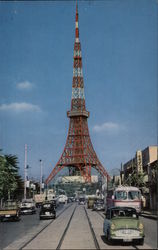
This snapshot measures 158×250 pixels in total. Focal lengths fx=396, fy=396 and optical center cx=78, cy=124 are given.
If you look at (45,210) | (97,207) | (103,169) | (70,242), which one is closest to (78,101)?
(103,169)

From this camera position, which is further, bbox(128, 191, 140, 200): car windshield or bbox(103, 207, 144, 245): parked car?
bbox(128, 191, 140, 200): car windshield

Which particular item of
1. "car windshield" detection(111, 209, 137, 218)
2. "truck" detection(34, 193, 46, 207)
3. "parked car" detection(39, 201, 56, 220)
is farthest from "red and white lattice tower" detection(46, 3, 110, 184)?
"car windshield" detection(111, 209, 137, 218)

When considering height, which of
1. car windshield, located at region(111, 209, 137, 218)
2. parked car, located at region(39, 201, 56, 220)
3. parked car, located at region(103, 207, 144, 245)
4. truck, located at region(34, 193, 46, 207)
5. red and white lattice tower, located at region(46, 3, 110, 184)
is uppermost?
red and white lattice tower, located at region(46, 3, 110, 184)

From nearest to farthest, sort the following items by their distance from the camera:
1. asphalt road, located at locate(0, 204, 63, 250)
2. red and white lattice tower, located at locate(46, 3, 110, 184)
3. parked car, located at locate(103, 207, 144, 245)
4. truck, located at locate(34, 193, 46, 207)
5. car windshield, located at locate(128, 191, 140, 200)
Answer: parked car, located at locate(103, 207, 144, 245) < asphalt road, located at locate(0, 204, 63, 250) < car windshield, located at locate(128, 191, 140, 200) < truck, located at locate(34, 193, 46, 207) < red and white lattice tower, located at locate(46, 3, 110, 184)

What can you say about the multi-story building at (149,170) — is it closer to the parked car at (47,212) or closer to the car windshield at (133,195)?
the car windshield at (133,195)

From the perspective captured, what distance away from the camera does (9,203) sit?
37.1 metres

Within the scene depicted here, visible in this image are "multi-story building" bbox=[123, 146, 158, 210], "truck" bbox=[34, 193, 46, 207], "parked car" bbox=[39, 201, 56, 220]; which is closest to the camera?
"parked car" bbox=[39, 201, 56, 220]

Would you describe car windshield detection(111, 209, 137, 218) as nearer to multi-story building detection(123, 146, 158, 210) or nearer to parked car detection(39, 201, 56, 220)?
parked car detection(39, 201, 56, 220)

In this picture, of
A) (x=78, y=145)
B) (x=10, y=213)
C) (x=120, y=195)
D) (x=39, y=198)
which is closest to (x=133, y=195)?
(x=120, y=195)

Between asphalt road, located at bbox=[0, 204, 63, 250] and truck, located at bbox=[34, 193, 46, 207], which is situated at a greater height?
asphalt road, located at bbox=[0, 204, 63, 250]

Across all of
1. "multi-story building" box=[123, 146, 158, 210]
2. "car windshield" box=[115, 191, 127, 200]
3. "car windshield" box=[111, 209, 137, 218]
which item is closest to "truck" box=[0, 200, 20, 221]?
"car windshield" box=[115, 191, 127, 200]

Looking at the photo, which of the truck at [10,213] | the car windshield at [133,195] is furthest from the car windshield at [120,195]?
the truck at [10,213]

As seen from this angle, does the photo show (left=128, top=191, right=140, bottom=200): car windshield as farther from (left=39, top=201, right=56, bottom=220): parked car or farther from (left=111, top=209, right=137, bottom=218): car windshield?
(left=111, top=209, right=137, bottom=218): car windshield

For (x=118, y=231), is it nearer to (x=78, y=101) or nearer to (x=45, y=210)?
(x=45, y=210)
